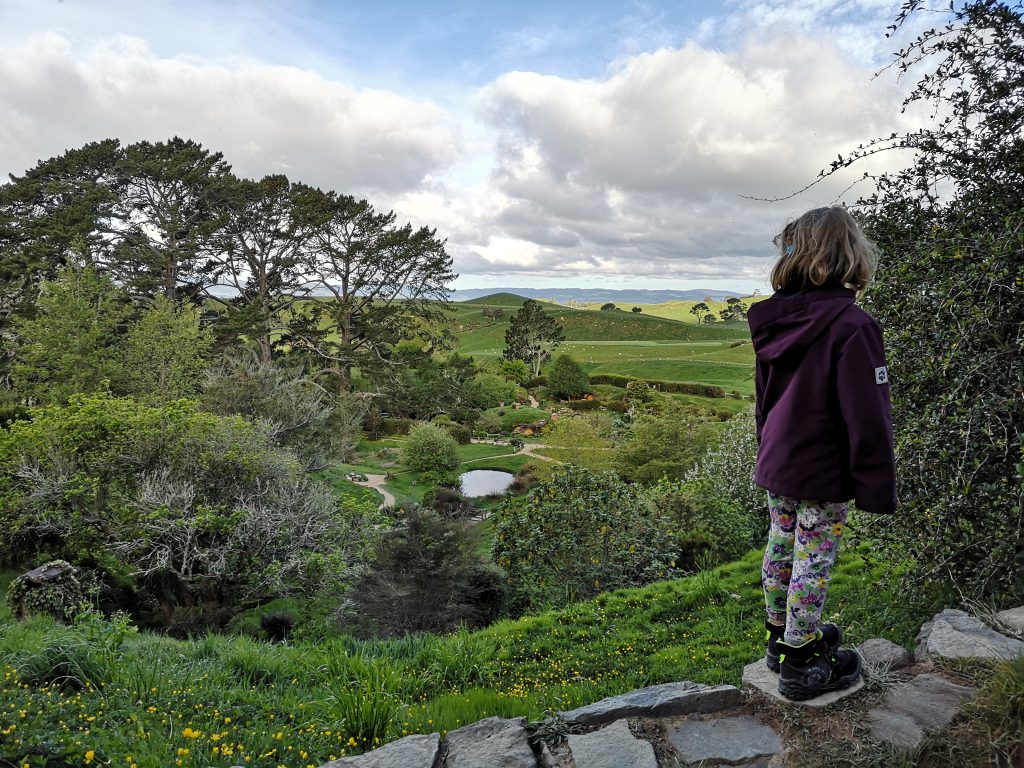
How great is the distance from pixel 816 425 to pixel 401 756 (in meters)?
2.31

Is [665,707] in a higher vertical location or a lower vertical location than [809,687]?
lower

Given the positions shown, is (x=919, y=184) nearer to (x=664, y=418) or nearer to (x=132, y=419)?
(x=132, y=419)

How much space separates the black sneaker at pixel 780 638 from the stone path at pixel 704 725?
2.9 inches

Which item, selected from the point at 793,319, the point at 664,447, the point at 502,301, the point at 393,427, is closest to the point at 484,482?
the point at 664,447

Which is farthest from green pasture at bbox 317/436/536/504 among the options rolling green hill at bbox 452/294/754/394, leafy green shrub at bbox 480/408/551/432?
rolling green hill at bbox 452/294/754/394

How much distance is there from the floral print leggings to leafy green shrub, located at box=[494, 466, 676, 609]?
243 inches

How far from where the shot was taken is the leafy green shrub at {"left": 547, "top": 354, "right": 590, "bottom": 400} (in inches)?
2034

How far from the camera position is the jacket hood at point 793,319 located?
2.41 metres

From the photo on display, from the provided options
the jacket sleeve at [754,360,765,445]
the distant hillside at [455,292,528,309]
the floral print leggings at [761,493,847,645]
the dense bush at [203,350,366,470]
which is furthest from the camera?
the distant hillside at [455,292,528,309]

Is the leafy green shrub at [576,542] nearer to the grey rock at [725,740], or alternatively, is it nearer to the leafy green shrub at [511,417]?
the grey rock at [725,740]

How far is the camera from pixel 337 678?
373cm

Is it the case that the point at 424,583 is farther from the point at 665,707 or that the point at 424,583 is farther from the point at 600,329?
the point at 600,329

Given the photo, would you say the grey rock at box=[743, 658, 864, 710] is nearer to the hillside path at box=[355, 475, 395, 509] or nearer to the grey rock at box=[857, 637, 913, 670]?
the grey rock at box=[857, 637, 913, 670]

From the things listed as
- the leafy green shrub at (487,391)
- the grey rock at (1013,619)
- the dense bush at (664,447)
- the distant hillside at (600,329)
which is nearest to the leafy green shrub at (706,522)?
the grey rock at (1013,619)
